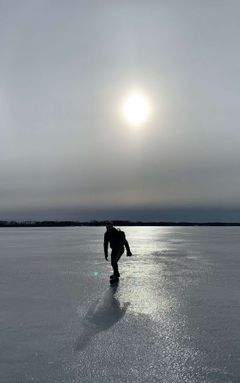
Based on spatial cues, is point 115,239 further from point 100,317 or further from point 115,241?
point 100,317

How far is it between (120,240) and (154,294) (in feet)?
9.23

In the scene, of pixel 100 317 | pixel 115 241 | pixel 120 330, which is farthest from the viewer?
pixel 115 241

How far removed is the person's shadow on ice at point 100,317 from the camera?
223 inches

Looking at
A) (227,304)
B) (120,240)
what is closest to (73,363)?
(227,304)

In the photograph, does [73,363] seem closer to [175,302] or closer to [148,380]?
[148,380]

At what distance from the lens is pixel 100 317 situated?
269 inches

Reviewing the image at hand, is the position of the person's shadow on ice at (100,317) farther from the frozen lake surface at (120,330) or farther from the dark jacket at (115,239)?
the dark jacket at (115,239)

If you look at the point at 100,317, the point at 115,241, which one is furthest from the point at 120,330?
the point at 115,241

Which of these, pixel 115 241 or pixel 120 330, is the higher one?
pixel 115 241

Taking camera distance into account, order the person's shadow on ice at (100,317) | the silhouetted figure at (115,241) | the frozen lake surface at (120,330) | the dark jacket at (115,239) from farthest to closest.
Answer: the dark jacket at (115,239), the silhouetted figure at (115,241), the person's shadow on ice at (100,317), the frozen lake surface at (120,330)

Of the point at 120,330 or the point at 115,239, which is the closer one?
the point at 120,330

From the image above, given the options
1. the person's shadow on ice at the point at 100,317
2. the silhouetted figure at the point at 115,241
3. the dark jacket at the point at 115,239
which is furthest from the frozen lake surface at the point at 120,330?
the dark jacket at the point at 115,239

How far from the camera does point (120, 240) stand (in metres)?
11.4

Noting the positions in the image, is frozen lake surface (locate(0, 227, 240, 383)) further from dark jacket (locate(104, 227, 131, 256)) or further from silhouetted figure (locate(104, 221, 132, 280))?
dark jacket (locate(104, 227, 131, 256))
